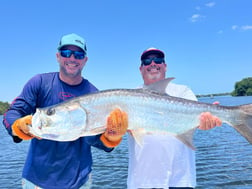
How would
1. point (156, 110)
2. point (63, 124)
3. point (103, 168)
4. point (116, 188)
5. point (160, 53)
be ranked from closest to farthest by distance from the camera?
point (63, 124) → point (156, 110) → point (160, 53) → point (116, 188) → point (103, 168)

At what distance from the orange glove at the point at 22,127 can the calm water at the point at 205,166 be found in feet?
27.5

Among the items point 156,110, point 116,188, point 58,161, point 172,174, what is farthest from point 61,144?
point 116,188

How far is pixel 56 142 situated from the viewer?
12.5ft

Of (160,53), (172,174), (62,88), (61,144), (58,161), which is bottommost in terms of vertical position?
(172,174)

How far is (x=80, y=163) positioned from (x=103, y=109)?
925mm

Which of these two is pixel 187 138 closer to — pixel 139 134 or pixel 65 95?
pixel 139 134

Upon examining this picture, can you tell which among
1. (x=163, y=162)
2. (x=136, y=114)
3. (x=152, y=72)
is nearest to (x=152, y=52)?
(x=152, y=72)

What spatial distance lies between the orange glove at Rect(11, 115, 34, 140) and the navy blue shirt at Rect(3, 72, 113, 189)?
0.15 m

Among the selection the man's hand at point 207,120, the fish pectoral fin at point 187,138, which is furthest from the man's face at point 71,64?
the man's hand at point 207,120

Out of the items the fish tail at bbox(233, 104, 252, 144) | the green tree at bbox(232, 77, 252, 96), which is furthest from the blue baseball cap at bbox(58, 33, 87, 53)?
the green tree at bbox(232, 77, 252, 96)

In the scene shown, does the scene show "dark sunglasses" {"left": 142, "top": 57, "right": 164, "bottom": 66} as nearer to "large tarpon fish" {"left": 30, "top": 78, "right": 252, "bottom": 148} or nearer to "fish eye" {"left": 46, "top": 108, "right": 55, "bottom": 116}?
"large tarpon fish" {"left": 30, "top": 78, "right": 252, "bottom": 148}

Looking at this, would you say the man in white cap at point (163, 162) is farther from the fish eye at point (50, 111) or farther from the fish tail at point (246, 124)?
the fish eye at point (50, 111)

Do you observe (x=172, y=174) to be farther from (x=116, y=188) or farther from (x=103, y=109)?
(x=116, y=188)

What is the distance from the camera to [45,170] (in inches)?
146
